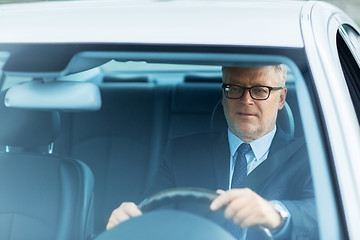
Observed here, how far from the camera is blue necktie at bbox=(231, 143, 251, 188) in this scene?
1.77 m

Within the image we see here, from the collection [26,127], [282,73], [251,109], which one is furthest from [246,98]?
[26,127]

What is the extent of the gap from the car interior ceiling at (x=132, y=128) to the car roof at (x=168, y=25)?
5.54 ft

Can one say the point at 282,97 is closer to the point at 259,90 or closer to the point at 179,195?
the point at 259,90

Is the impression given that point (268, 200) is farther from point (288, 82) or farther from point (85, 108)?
point (85, 108)

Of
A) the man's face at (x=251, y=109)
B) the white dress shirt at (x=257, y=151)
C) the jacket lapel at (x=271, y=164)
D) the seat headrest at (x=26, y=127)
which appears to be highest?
the seat headrest at (x=26, y=127)

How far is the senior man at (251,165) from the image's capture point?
1.38 metres

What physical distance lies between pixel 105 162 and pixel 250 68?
6.68 ft

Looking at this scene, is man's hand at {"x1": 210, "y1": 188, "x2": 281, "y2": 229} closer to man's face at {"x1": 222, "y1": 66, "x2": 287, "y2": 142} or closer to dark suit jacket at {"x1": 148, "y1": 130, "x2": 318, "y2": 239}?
dark suit jacket at {"x1": 148, "y1": 130, "x2": 318, "y2": 239}

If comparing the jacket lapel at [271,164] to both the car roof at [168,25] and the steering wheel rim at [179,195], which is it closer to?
the steering wheel rim at [179,195]

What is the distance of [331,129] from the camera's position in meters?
1.26

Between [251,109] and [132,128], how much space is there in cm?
175

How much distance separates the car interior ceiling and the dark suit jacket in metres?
1.13

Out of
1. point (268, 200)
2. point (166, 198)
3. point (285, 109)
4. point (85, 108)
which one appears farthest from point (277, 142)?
point (85, 108)

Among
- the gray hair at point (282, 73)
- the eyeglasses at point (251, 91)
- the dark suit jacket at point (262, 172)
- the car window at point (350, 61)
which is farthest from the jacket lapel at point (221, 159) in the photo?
the car window at point (350, 61)
